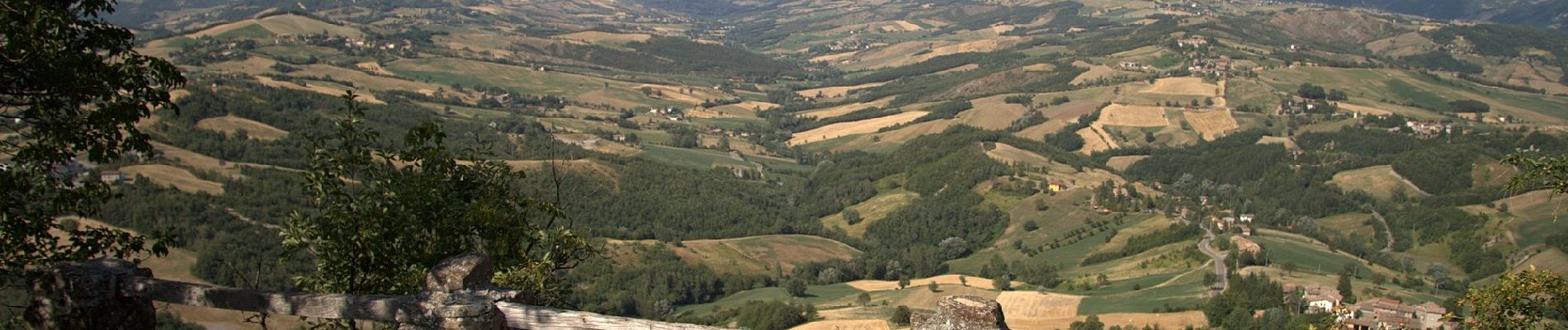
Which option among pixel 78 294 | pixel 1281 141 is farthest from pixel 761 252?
pixel 78 294

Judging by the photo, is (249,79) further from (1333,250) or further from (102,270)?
(102,270)

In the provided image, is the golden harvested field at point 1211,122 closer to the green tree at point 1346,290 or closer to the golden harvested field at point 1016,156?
the golden harvested field at point 1016,156

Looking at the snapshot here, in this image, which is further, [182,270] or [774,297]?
[774,297]

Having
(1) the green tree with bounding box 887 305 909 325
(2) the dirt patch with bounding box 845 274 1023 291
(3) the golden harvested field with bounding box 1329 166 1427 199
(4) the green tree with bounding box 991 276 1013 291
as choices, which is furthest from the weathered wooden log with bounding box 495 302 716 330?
(3) the golden harvested field with bounding box 1329 166 1427 199

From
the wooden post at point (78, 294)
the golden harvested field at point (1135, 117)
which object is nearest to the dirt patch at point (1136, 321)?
the wooden post at point (78, 294)

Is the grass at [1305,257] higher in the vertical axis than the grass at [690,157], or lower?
higher

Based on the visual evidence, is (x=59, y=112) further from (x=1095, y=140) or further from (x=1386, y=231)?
(x=1095, y=140)

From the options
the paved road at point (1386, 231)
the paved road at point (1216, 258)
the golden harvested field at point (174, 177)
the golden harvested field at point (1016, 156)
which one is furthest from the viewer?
the golden harvested field at point (1016, 156)
